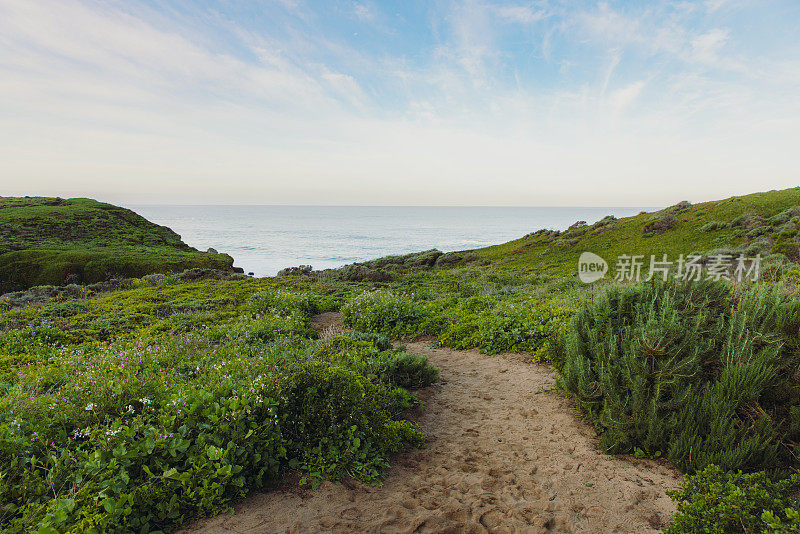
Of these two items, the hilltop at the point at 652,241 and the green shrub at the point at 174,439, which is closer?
the green shrub at the point at 174,439

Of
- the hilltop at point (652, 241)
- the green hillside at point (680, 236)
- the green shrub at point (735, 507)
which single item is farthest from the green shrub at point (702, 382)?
the green hillside at point (680, 236)

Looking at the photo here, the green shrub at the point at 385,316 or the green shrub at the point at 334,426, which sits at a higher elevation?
the green shrub at the point at 334,426

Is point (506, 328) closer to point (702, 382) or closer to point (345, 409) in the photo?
point (702, 382)

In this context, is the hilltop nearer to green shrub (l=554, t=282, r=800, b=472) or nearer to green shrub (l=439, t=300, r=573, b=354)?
green shrub (l=439, t=300, r=573, b=354)

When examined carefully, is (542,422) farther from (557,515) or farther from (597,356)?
(557,515)

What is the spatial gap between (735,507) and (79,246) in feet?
168

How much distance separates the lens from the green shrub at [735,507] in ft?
9.56

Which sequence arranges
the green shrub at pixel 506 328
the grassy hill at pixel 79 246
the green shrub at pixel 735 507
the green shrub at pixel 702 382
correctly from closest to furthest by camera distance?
1. the green shrub at pixel 735 507
2. the green shrub at pixel 702 382
3. the green shrub at pixel 506 328
4. the grassy hill at pixel 79 246

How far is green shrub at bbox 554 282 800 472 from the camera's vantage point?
4348 mm

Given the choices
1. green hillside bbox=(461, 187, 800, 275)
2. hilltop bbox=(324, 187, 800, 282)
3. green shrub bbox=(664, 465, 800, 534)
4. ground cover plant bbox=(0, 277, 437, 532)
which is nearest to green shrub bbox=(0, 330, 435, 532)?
ground cover plant bbox=(0, 277, 437, 532)

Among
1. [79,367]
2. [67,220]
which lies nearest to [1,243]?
[67,220]

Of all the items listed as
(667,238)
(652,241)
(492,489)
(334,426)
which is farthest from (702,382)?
(667,238)

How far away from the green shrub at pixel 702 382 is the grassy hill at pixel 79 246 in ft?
105

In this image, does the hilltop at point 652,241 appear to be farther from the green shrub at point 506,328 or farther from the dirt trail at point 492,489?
the dirt trail at point 492,489
